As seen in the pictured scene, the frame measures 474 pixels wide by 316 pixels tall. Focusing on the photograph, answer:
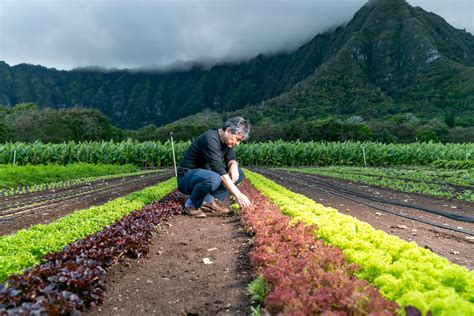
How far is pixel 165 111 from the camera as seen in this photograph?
484 ft

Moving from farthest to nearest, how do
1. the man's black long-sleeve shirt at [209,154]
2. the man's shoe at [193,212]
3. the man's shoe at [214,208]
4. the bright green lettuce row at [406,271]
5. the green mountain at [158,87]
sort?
the green mountain at [158,87] → the man's shoe at [214,208] → the man's shoe at [193,212] → the man's black long-sleeve shirt at [209,154] → the bright green lettuce row at [406,271]

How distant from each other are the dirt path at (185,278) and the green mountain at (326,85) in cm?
4952

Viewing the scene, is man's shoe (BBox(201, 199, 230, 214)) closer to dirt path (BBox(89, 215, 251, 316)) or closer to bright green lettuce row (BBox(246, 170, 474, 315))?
dirt path (BBox(89, 215, 251, 316))

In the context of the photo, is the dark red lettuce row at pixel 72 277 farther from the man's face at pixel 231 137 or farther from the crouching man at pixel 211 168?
the man's face at pixel 231 137

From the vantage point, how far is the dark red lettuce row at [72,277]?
295 centimetres

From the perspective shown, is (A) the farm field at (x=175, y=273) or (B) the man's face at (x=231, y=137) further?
(B) the man's face at (x=231, y=137)

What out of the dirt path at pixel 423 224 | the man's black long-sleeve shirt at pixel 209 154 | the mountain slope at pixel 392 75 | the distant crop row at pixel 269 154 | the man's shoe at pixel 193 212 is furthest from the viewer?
the mountain slope at pixel 392 75

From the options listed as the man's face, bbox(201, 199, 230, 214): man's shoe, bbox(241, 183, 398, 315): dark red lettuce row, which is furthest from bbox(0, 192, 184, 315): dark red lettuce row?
bbox(201, 199, 230, 214): man's shoe

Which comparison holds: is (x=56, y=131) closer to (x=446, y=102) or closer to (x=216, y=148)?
(x=216, y=148)

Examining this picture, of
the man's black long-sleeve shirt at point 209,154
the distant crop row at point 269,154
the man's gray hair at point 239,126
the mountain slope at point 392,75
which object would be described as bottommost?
the distant crop row at point 269,154

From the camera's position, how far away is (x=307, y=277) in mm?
3162

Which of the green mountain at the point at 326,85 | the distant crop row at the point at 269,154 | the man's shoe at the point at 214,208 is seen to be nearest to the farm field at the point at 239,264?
the man's shoe at the point at 214,208

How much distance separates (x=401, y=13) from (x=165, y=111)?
268 feet

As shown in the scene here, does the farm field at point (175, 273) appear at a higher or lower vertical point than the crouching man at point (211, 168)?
lower
